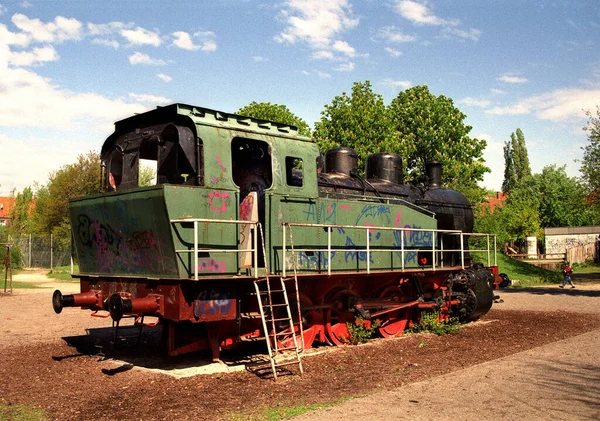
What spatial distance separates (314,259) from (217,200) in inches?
103

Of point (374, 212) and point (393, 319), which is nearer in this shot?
point (374, 212)

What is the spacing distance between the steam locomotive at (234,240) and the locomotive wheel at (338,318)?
29 mm

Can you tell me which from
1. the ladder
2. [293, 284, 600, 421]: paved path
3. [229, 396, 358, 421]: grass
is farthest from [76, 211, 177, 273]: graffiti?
[293, 284, 600, 421]: paved path

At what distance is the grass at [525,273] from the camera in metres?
34.9

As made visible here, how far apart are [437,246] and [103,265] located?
28.3 feet

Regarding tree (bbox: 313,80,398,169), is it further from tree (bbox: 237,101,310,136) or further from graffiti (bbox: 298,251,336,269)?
graffiti (bbox: 298,251,336,269)

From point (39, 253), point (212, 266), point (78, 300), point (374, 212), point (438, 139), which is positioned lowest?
point (78, 300)

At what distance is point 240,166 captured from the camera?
11008 mm

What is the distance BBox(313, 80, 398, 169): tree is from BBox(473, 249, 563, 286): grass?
32.6ft

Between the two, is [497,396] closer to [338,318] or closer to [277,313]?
[277,313]

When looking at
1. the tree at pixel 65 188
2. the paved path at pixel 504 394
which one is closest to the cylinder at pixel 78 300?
the paved path at pixel 504 394

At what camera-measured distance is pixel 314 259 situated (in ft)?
36.9

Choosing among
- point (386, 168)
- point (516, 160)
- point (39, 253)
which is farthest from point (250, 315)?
point (516, 160)

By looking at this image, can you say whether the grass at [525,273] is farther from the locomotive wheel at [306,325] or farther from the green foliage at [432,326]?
the locomotive wheel at [306,325]
